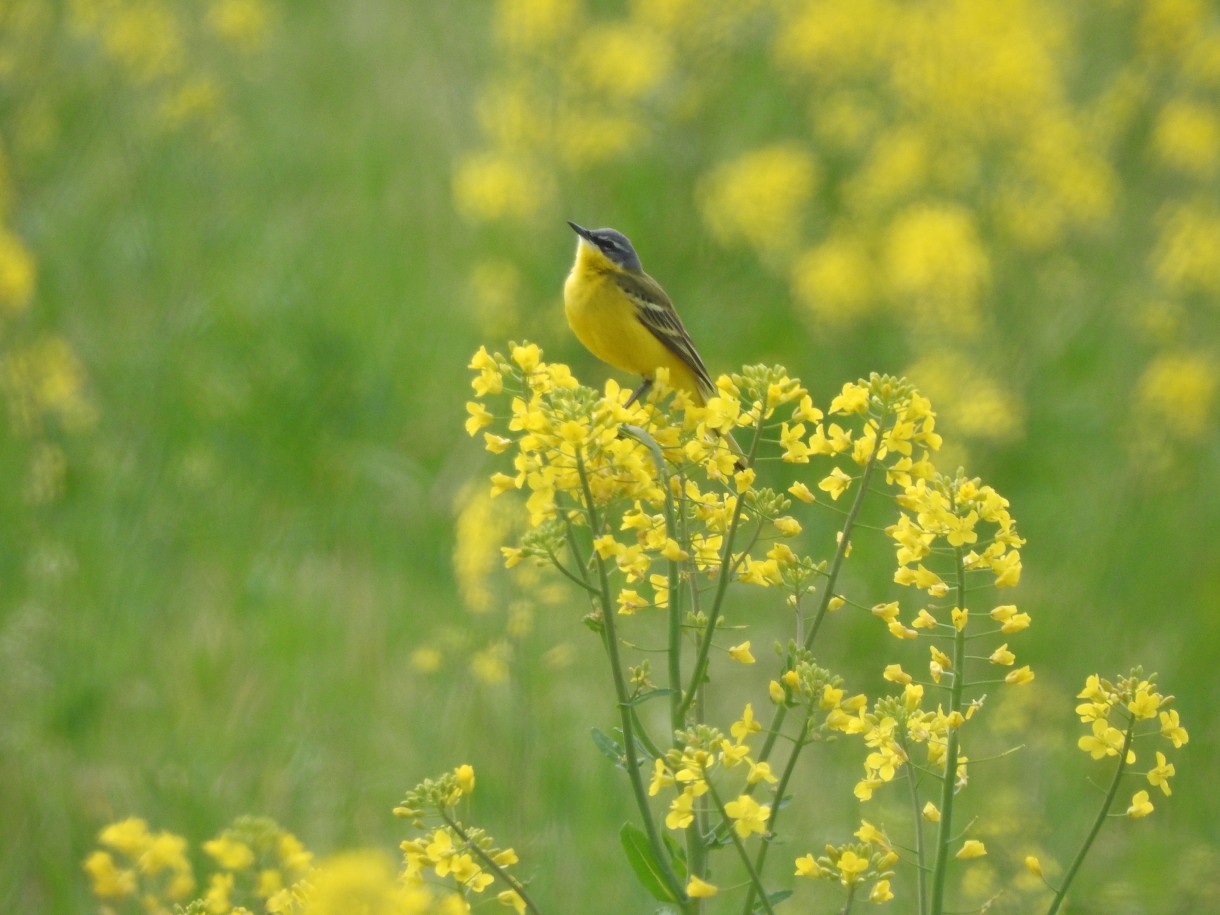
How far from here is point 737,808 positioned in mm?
2152

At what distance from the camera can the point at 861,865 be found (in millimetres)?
2297

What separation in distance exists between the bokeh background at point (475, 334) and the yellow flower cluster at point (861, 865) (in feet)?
5.95

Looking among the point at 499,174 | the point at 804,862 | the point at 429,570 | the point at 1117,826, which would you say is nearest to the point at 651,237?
the point at 499,174

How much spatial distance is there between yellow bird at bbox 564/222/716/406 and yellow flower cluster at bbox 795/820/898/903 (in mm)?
1976

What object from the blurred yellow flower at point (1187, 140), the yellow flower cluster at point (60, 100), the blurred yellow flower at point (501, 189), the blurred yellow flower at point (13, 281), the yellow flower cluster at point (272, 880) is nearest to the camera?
the yellow flower cluster at point (272, 880)

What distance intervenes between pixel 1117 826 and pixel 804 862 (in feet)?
12.7

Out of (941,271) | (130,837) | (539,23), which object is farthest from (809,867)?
(539,23)

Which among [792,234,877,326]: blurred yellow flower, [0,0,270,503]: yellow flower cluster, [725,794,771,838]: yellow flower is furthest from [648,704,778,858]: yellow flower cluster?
[792,234,877,326]: blurred yellow flower

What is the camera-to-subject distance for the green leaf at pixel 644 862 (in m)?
2.38

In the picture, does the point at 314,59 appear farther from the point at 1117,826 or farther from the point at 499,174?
the point at 1117,826

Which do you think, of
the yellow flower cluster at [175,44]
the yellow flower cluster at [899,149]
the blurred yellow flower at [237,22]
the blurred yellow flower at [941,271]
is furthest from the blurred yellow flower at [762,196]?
the blurred yellow flower at [237,22]

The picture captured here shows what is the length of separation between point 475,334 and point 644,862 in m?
5.47

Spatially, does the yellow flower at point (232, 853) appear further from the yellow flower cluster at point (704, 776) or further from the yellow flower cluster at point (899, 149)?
the yellow flower cluster at point (899, 149)

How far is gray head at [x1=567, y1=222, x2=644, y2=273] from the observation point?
480 centimetres
